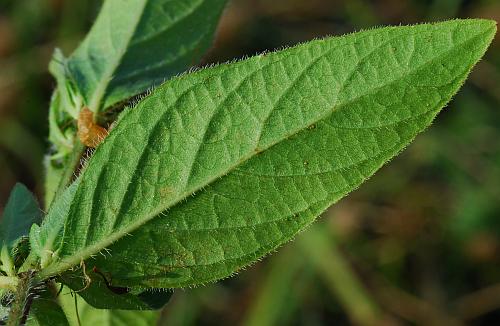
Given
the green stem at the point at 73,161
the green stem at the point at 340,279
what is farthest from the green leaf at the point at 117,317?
the green stem at the point at 340,279

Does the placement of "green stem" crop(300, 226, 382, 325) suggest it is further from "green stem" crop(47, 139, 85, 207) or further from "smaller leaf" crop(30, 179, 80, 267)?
"smaller leaf" crop(30, 179, 80, 267)

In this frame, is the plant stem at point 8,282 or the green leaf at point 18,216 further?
the green leaf at point 18,216

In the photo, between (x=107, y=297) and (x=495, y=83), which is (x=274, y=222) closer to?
(x=107, y=297)

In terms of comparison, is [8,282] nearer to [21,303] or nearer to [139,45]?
[21,303]

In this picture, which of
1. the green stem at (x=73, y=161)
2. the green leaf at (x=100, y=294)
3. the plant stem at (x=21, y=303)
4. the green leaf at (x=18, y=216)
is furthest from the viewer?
the green stem at (x=73, y=161)

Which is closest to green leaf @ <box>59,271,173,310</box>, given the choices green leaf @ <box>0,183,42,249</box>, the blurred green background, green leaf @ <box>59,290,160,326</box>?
green leaf @ <box>0,183,42,249</box>

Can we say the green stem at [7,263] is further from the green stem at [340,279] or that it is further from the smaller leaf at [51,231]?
the green stem at [340,279]
